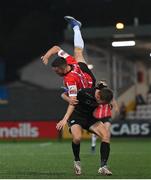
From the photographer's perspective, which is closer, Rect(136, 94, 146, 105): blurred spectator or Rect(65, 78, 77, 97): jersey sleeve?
Rect(65, 78, 77, 97): jersey sleeve

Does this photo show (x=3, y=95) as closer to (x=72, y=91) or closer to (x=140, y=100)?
(x=140, y=100)

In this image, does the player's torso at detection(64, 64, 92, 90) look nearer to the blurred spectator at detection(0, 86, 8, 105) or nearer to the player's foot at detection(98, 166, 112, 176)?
the player's foot at detection(98, 166, 112, 176)

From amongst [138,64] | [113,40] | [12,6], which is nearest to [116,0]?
[12,6]

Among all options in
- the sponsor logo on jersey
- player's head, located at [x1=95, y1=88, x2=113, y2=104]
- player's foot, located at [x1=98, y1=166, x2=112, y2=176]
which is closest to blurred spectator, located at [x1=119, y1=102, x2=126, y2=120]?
the sponsor logo on jersey

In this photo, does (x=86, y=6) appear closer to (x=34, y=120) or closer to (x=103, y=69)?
(x=103, y=69)

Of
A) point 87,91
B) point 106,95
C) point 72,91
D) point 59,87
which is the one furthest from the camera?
point 59,87

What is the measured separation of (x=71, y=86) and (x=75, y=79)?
0.24 meters

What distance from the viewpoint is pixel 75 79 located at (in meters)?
13.3

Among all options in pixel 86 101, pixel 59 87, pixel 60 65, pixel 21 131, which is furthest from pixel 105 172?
pixel 59 87

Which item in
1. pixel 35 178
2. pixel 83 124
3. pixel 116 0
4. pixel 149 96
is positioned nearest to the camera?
pixel 35 178

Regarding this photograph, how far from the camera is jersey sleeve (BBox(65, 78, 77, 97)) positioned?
13.0m

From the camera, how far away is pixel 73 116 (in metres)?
13.6

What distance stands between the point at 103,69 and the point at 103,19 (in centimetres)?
2335

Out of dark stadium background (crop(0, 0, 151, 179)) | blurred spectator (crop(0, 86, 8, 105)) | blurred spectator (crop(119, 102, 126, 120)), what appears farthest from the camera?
blurred spectator (crop(119, 102, 126, 120))
